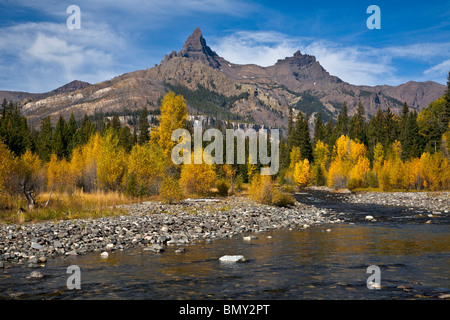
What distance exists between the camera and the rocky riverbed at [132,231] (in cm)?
1220

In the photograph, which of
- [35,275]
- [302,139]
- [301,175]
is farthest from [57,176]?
[302,139]

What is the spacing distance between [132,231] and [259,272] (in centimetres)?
798

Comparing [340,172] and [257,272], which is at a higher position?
[340,172]

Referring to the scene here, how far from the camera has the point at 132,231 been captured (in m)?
15.8

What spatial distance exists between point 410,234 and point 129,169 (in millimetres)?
24641

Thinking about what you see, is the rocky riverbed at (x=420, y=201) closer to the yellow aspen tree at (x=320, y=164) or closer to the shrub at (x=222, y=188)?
the shrub at (x=222, y=188)

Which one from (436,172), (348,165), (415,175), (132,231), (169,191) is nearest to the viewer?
(132,231)

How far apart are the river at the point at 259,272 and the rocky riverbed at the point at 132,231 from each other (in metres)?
0.93

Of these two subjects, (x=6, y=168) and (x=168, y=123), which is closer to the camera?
(x=6, y=168)

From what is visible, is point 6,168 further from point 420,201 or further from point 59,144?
point 59,144

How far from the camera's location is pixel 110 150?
31.2 meters

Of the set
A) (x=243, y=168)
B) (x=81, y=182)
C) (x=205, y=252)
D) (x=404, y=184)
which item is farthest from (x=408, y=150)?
(x=205, y=252)

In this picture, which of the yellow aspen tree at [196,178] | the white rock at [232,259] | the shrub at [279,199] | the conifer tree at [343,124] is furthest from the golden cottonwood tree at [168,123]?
the conifer tree at [343,124]
